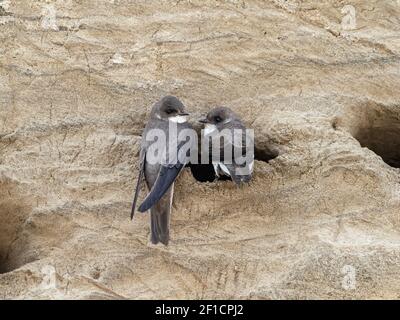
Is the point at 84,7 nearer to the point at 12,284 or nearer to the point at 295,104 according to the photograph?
the point at 295,104

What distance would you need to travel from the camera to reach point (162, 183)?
13.4 ft

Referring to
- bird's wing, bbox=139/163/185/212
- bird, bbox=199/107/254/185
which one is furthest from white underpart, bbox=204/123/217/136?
bird's wing, bbox=139/163/185/212

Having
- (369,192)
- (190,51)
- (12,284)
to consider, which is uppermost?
(190,51)

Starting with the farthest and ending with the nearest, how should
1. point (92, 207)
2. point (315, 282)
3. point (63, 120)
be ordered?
point (63, 120), point (92, 207), point (315, 282)

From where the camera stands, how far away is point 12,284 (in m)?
3.96

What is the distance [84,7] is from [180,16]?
45 cm

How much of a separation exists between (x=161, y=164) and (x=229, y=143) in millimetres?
421

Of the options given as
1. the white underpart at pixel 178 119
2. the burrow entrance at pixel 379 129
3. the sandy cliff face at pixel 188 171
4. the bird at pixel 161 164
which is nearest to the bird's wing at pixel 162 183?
the bird at pixel 161 164

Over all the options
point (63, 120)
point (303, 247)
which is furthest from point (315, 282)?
point (63, 120)

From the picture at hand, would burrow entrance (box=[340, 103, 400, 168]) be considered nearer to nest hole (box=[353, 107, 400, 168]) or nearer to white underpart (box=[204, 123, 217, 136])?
nest hole (box=[353, 107, 400, 168])

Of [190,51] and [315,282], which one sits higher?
[190,51]

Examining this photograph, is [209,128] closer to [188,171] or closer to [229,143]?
[229,143]

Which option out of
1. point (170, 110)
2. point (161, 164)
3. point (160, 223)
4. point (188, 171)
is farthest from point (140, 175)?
point (170, 110)

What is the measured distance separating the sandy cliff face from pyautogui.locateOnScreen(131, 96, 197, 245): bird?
0.11m
